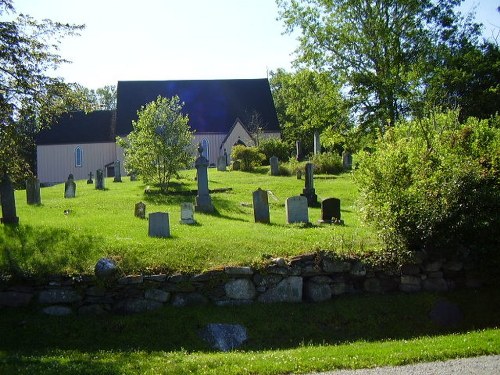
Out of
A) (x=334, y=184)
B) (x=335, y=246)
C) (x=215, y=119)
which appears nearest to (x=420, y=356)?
(x=335, y=246)

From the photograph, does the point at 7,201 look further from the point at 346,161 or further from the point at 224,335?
the point at 346,161

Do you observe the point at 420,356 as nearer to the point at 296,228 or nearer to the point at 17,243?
the point at 296,228

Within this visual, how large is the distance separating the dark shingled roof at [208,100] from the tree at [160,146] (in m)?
26.8

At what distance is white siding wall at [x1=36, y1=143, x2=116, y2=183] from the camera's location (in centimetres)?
5394

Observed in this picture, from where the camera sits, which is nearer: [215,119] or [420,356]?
[420,356]

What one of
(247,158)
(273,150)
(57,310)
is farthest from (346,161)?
(57,310)

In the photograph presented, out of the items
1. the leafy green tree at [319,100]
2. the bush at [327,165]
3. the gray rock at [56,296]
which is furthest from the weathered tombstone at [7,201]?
the bush at [327,165]

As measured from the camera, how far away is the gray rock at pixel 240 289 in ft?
35.2

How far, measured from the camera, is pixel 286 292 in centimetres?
1096

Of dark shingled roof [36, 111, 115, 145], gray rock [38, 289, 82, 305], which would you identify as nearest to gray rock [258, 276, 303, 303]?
gray rock [38, 289, 82, 305]

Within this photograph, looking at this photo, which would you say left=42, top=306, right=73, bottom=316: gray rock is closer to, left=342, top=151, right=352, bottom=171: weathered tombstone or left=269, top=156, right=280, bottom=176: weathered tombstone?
left=269, top=156, right=280, bottom=176: weathered tombstone

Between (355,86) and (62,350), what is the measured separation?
75.5 feet

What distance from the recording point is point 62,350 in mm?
8648

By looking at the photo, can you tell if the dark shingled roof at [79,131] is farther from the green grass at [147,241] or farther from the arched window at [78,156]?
the green grass at [147,241]
